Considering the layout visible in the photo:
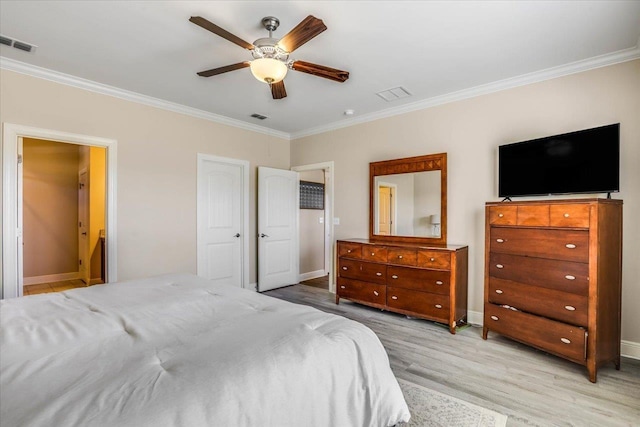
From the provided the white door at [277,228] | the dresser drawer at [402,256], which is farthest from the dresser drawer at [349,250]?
the white door at [277,228]

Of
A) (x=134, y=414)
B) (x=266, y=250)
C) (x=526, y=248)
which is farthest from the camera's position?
(x=266, y=250)

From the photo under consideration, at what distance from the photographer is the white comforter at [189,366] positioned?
93 centimetres

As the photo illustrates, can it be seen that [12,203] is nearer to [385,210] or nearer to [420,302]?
[385,210]

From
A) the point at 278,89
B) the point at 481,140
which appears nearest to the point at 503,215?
the point at 481,140

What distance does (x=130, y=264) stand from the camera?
3.75 m

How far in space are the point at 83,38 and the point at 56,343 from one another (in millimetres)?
2498

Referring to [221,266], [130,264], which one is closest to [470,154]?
[221,266]

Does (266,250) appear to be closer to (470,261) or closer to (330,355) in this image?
(470,261)

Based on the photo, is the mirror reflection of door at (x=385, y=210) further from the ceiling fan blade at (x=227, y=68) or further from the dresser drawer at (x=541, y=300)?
the ceiling fan blade at (x=227, y=68)

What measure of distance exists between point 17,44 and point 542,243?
4.77 metres

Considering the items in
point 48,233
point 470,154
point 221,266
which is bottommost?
point 221,266

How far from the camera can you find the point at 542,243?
269 cm

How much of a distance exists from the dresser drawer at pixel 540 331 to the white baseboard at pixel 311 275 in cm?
344

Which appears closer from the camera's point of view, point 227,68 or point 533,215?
point 227,68
